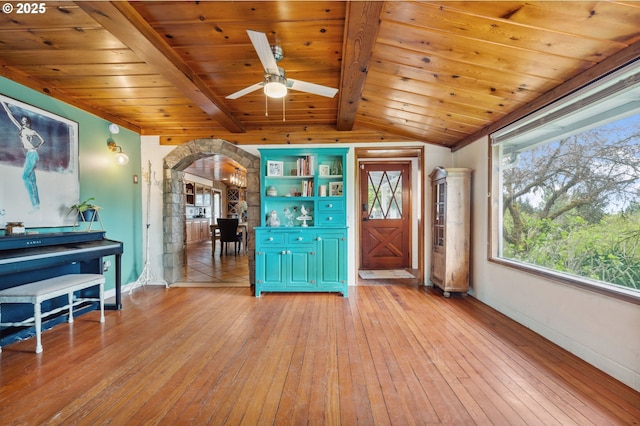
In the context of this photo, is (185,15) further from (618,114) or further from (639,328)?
(639,328)

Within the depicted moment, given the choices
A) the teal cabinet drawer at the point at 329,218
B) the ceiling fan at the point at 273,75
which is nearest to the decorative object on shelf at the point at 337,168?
the teal cabinet drawer at the point at 329,218

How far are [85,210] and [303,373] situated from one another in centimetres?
312

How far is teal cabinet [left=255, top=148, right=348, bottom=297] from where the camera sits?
3766mm

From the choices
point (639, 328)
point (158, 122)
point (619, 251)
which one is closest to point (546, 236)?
point (619, 251)

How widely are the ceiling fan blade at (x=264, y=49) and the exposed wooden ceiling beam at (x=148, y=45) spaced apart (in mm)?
856

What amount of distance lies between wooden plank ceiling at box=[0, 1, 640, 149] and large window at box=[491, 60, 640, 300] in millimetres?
282

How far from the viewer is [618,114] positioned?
1969 millimetres

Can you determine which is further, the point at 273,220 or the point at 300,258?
the point at 273,220

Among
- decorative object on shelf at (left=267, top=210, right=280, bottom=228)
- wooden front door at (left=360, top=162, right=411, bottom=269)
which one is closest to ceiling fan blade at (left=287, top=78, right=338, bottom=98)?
decorative object on shelf at (left=267, top=210, right=280, bottom=228)

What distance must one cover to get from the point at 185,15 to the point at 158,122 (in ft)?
8.56

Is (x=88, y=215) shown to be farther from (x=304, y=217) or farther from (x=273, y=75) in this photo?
(x=273, y=75)

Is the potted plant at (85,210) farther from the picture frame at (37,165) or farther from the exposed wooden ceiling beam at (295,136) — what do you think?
the exposed wooden ceiling beam at (295,136)

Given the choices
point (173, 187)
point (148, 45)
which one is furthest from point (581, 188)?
Answer: point (173, 187)

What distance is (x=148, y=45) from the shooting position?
6.61 feet
